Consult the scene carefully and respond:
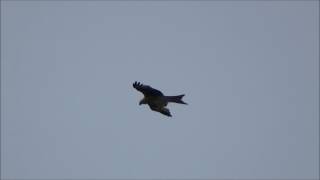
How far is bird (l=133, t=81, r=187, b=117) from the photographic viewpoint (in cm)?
2239

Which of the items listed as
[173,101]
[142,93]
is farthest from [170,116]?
[142,93]

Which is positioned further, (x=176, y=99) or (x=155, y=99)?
(x=155, y=99)

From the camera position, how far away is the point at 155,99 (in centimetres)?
2302

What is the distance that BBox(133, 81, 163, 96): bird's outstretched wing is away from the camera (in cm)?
2289

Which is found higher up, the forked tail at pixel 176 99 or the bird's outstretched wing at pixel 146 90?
the bird's outstretched wing at pixel 146 90

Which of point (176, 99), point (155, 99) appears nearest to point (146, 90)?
point (155, 99)

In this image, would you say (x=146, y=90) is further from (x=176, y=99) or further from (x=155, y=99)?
(x=176, y=99)

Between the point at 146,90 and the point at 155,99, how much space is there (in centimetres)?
56

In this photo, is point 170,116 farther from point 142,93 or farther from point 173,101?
point 142,93

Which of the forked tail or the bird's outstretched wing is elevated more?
the bird's outstretched wing

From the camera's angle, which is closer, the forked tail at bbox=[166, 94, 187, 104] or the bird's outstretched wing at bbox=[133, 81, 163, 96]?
the forked tail at bbox=[166, 94, 187, 104]

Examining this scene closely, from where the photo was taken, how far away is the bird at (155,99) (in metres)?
22.4

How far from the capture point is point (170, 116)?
22.1 metres

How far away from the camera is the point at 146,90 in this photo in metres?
23.2
